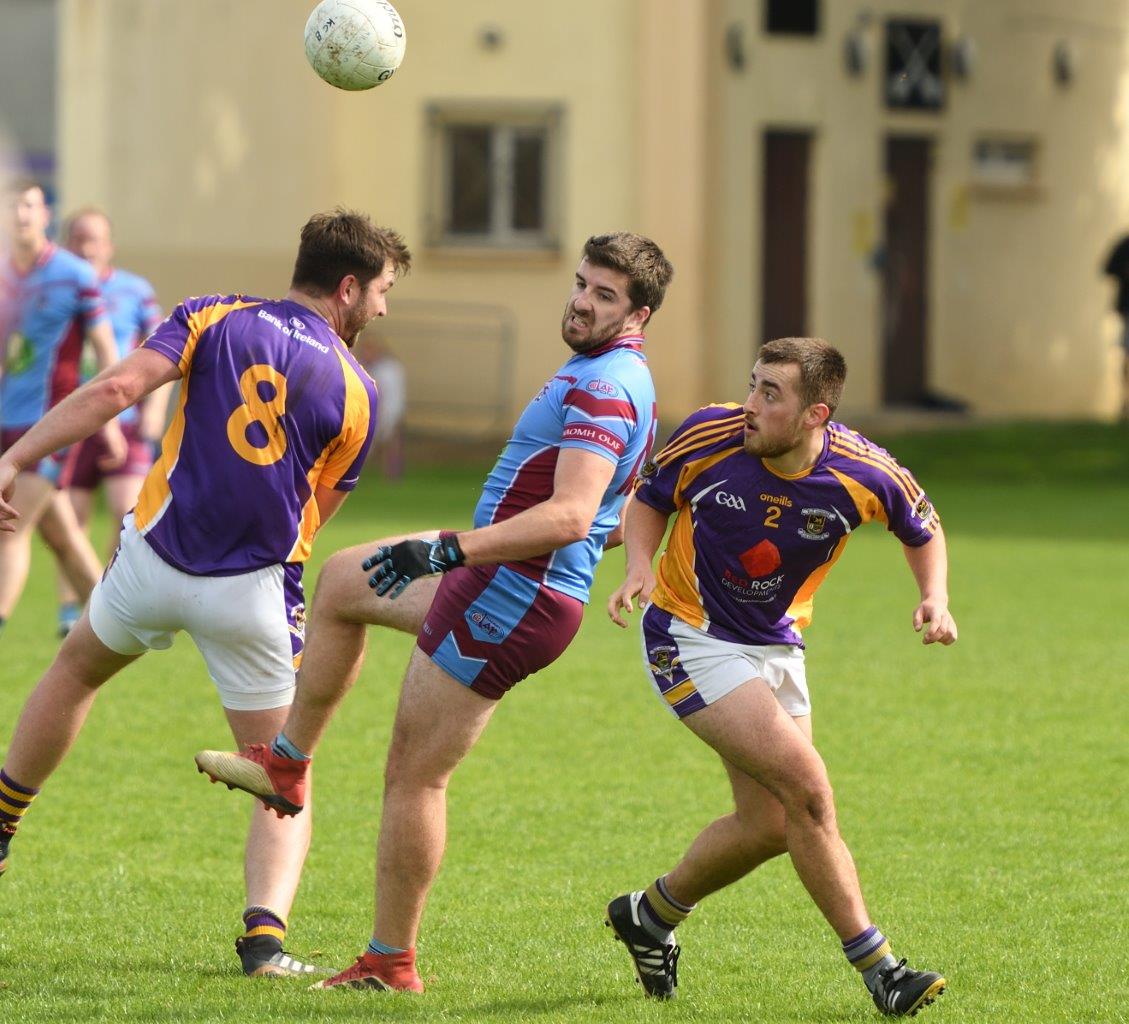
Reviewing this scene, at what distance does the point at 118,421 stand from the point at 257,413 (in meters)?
6.62

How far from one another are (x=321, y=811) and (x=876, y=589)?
7718 mm

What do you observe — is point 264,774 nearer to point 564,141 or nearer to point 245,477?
point 245,477

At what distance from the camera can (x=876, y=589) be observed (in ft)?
50.2

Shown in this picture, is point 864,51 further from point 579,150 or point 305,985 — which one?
point 305,985

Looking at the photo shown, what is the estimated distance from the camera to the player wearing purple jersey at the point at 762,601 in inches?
224

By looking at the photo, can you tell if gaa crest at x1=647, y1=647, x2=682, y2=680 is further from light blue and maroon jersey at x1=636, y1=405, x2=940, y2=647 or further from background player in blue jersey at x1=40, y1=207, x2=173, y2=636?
background player in blue jersey at x1=40, y1=207, x2=173, y2=636

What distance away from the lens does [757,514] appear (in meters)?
5.84

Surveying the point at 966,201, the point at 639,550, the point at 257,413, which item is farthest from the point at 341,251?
the point at 966,201

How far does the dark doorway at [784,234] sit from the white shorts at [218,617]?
22094 mm

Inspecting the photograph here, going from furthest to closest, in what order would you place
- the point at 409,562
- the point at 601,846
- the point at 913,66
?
the point at 913,66, the point at 601,846, the point at 409,562

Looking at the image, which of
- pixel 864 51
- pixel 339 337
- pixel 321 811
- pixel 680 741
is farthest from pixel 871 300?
pixel 339 337

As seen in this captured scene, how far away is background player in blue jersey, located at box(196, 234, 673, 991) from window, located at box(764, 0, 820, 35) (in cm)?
2232

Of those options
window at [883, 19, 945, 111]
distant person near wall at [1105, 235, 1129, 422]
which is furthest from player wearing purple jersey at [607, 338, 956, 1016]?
window at [883, 19, 945, 111]

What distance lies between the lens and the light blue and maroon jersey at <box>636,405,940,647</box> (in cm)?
584
